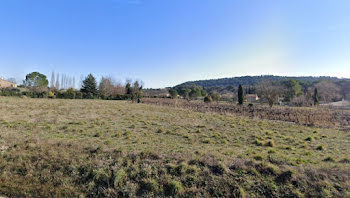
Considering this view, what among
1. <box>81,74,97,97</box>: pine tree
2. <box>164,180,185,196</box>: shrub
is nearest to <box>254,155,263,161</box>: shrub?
<box>164,180,185,196</box>: shrub

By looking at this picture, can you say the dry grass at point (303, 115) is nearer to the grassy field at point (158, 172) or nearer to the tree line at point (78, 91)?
the grassy field at point (158, 172)

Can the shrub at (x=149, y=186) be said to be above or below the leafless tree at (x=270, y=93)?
below

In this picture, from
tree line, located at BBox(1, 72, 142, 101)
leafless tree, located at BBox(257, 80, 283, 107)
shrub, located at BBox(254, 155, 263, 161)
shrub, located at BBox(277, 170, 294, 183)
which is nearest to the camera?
shrub, located at BBox(277, 170, 294, 183)

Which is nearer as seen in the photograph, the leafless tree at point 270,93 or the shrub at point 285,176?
the shrub at point 285,176

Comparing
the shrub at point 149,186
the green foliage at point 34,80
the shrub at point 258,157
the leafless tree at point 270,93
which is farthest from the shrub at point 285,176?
the green foliage at point 34,80

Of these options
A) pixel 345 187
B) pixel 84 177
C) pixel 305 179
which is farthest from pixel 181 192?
pixel 345 187

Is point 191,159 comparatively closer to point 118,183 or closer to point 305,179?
point 118,183

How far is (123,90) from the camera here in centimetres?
5103

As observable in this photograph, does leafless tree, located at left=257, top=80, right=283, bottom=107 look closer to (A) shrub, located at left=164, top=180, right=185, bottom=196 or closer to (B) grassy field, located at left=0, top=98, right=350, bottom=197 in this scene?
(B) grassy field, located at left=0, top=98, right=350, bottom=197

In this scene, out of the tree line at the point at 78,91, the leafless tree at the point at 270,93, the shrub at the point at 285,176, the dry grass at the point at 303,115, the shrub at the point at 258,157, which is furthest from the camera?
Result: the tree line at the point at 78,91

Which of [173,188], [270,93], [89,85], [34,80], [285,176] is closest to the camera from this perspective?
[173,188]

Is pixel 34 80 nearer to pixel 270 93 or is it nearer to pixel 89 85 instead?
pixel 89 85

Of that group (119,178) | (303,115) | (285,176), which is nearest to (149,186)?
(119,178)

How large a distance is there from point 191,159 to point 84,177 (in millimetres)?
2668
